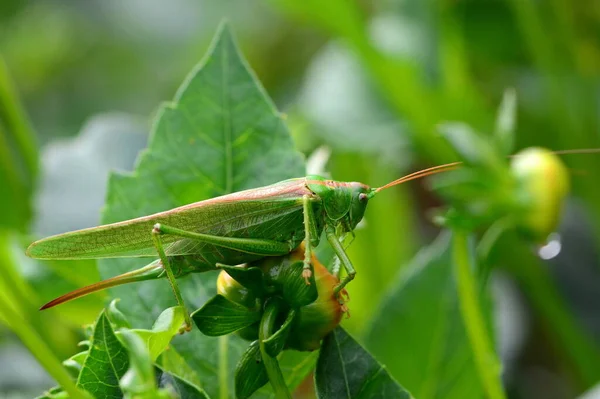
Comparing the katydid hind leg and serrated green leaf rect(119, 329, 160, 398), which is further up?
serrated green leaf rect(119, 329, 160, 398)

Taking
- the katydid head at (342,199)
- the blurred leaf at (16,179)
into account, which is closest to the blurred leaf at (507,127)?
A: the katydid head at (342,199)

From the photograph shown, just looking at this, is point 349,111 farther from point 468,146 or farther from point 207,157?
point 207,157

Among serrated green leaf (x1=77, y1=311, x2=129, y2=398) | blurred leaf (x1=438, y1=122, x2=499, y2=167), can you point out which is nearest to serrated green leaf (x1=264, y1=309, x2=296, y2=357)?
serrated green leaf (x1=77, y1=311, x2=129, y2=398)

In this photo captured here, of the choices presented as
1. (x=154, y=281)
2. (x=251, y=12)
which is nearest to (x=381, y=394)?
(x=154, y=281)

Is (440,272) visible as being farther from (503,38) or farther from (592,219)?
(503,38)

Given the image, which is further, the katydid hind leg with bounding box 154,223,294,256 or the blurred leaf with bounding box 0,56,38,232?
the blurred leaf with bounding box 0,56,38,232

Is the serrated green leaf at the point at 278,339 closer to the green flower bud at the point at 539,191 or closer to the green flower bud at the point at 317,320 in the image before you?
the green flower bud at the point at 317,320

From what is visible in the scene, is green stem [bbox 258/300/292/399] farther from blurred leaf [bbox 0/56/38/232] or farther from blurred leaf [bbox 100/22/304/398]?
blurred leaf [bbox 0/56/38/232]
